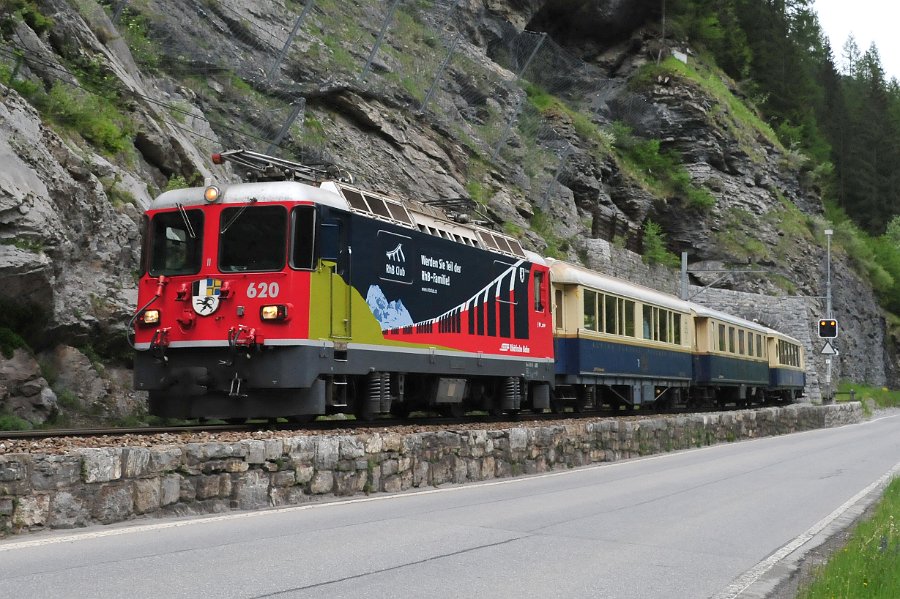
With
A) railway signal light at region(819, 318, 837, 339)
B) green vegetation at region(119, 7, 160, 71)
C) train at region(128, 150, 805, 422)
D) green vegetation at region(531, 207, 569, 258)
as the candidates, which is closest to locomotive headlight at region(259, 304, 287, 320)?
train at region(128, 150, 805, 422)

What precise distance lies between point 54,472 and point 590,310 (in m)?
16.3

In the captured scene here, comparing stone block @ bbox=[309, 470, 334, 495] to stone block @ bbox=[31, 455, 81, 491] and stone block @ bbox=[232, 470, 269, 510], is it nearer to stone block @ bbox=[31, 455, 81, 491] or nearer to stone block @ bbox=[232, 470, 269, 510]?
stone block @ bbox=[232, 470, 269, 510]

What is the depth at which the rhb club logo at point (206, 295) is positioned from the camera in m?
13.8

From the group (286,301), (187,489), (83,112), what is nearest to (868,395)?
(83,112)

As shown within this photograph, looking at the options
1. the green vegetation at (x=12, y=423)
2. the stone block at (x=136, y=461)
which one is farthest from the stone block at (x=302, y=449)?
the green vegetation at (x=12, y=423)

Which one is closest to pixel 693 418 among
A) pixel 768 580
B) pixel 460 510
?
pixel 460 510

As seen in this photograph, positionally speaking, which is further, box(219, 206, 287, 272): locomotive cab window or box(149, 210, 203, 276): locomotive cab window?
box(149, 210, 203, 276): locomotive cab window

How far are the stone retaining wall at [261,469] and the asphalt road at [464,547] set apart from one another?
25 centimetres

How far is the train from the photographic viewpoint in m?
13.4

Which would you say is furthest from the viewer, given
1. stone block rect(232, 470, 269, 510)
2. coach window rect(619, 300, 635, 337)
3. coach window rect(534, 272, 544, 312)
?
coach window rect(619, 300, 635, 337)

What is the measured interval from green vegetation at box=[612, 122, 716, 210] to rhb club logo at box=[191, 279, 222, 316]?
4342 centimetres

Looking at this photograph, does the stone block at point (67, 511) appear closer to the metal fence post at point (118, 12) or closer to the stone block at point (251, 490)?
the stone block at point (251, 490)

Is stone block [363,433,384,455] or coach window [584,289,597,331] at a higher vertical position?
coach window [584,289,597,331]

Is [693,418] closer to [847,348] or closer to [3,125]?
[3,125]
